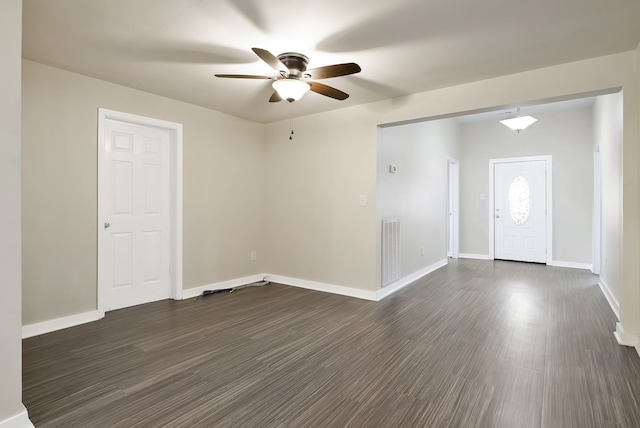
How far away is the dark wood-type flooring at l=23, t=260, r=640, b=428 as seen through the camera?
1.89m

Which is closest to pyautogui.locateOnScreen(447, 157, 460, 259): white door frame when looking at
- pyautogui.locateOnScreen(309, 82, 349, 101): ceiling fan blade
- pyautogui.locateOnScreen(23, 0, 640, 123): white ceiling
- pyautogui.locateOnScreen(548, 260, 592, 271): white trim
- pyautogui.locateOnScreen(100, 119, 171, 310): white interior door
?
pyautogui.locateOnScreen(548, 260, 592, 271): white trim

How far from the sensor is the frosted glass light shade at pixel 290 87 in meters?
2.72

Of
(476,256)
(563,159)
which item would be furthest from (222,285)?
Result: (563,159)

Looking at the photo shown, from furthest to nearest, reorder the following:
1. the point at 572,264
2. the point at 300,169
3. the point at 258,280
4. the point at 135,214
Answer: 1. the point at 572,264
2. the point at 258,280
3. the point at 300,169
4. the point at 135,214

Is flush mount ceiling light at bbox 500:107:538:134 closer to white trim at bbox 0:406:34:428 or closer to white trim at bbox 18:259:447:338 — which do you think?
white trim at bbox 18:259:447:338

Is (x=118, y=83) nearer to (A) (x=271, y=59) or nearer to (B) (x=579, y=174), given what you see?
(A) (x=271, y=59)

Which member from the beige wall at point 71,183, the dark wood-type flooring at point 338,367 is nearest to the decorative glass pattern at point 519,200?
the dark wood-type flooring at point 338,367

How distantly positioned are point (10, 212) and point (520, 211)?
24.9ft

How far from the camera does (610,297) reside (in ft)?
13.0

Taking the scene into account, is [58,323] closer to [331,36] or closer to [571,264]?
[331,36]

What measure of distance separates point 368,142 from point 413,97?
742 millimetres

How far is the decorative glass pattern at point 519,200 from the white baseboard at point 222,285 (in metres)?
5.19

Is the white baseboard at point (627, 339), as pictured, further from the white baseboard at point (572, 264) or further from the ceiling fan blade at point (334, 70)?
the white baseboard at point (572, 264)

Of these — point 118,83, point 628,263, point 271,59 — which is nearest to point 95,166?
point 118,83
